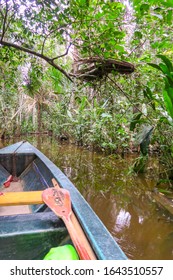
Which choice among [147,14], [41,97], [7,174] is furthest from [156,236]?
[41,97]

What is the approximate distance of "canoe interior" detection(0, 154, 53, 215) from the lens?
7.37 ft

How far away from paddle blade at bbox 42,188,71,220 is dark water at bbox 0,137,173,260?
873mm

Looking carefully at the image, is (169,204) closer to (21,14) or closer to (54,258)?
(54,258)

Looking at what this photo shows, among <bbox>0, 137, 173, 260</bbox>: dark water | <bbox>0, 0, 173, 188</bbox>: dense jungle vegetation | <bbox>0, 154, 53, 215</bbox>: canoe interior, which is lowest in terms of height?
<bbox>0, 137, 173, 260</bbox>: dark water

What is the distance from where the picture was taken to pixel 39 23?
3.14 meters

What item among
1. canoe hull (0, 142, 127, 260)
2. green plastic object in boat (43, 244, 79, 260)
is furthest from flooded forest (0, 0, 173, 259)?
green plastic object in boat (43, 244, 79, 260)

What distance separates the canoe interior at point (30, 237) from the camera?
3.39ft

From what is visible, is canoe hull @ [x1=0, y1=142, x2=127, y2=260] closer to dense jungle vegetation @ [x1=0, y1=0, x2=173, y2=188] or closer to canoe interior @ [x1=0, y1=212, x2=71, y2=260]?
canoe interior @ [x1=0, y1=212, x2=71, y2=260]

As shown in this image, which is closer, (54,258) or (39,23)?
(54,258)

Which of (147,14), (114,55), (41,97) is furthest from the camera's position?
(41,97)

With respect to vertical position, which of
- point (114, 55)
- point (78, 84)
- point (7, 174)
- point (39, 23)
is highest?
point (39, 23)

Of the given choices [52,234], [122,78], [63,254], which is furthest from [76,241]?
[122,78]

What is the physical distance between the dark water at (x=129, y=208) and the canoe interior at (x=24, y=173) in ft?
2.43

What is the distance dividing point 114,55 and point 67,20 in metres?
0.71
